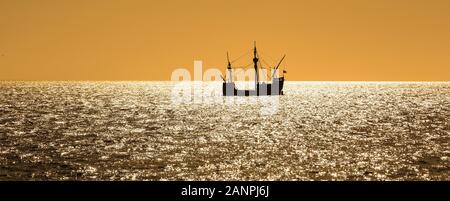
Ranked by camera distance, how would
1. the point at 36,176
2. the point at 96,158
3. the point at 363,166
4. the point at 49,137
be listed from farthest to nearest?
the point at 49,137 < the point at 96,158 < the point at 363,166 < the point at 36,176

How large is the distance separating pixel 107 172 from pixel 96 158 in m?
8.62

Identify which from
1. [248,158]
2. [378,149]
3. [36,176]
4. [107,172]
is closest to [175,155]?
[248,158]

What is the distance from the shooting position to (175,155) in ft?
176

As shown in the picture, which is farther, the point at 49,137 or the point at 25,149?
the point at 49,137

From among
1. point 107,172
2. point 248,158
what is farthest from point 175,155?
point 107,172

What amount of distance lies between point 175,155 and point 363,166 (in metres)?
17.5

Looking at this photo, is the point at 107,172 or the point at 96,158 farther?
the point at 96,158
